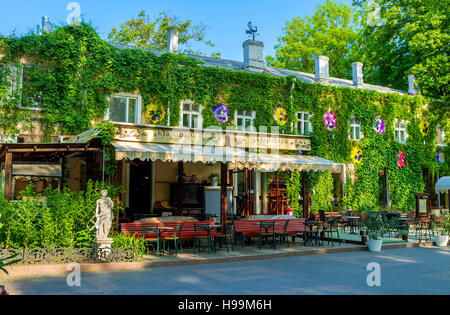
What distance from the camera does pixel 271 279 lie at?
8453mm

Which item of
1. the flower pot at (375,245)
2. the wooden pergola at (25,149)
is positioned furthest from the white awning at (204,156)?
the flower pot at (375,245)

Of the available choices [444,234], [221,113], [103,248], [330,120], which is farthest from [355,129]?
[103,248]

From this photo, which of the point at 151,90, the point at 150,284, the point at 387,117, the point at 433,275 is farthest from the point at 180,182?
the point at 387,117

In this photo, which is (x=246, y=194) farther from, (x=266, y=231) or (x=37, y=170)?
(x=37, y=170)

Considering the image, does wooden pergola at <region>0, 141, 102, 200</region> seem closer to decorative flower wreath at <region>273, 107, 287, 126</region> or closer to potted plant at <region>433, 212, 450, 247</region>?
decorative flower wreath at <region>273, 107, 287, 126</region>

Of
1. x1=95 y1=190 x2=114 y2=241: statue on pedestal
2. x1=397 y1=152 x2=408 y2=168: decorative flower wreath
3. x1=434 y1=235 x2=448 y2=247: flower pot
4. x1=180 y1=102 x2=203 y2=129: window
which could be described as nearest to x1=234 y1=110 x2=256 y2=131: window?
x1=180 y1=102 x2=203 y2=129: window

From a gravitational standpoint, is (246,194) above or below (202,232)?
above

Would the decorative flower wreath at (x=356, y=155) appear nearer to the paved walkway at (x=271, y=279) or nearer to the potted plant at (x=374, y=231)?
the potted plant at (x=374, y=231)

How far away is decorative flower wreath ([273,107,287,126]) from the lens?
21.5 meters

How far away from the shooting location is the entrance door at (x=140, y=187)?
1983 centimetres

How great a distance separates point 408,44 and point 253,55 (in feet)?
42.6

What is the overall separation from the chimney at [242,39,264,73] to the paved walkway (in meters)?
13.8

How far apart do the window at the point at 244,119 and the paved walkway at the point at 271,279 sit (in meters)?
10.0

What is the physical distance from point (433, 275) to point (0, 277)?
907 centimetres
